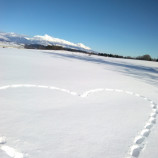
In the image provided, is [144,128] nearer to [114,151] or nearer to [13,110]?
[114,151]

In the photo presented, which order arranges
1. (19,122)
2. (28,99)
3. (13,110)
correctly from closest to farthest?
(19,122)
(13,110)
(28,99)

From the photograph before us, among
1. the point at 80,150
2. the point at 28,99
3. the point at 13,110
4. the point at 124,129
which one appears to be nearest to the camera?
the point at 80,150

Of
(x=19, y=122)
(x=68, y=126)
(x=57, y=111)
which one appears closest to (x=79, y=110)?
(x=57, y=111)

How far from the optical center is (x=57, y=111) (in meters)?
1.93

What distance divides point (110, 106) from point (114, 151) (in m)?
1.18

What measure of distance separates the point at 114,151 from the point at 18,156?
81cm

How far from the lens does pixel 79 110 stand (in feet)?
6.68

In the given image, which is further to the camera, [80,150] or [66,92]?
[66,92]

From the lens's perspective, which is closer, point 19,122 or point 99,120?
point 19,122

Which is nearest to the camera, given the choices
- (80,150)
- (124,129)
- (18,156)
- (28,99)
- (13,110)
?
(18,156)

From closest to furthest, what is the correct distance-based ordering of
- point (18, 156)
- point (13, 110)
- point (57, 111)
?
point (18, 156) → point (13, 110) → point (57, 111)

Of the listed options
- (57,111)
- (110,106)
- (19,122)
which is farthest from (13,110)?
(110,106)

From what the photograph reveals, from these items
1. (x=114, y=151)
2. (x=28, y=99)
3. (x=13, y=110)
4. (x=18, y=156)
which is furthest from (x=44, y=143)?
(x=28, y=99)

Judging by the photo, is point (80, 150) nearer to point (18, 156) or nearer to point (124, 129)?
point (18, 156)
